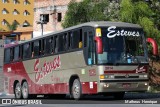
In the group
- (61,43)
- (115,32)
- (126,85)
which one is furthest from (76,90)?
(115,32)

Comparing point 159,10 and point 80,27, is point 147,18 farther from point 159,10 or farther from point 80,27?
point 80,27

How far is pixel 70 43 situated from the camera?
21625 millimetres

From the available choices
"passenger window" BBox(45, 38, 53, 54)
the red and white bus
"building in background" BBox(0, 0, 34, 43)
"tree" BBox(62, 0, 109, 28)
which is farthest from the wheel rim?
"building in background" BBox(0, 0, 34, 43)

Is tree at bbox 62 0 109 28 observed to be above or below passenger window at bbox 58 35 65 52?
above

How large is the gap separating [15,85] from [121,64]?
1003 centimetres

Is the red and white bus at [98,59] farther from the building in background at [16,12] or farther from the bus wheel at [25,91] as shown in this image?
the building in background at [16,12]

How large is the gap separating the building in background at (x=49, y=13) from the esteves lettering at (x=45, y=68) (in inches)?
1063

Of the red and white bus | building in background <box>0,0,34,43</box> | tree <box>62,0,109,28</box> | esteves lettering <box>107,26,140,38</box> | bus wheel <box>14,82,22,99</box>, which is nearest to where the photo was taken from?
the red and white bus

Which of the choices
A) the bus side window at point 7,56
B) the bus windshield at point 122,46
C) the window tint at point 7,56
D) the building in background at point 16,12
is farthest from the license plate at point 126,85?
the building in background at point 16,12

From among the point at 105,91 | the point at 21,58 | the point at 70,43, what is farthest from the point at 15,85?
Answer: the point at 105,91

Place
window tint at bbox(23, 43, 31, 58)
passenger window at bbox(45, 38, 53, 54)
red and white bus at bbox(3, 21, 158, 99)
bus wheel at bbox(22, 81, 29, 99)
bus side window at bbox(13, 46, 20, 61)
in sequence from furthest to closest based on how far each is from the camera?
bus side window at bbox(13, 46, 20, 61), bus wheel at bbox(22, 81, 29, 99), window tint at bbox(23, 43, 31, 58), passenger window at bbox(45, 38, 53, 54), red and white bus at bbox(3, 21, 158, 99)

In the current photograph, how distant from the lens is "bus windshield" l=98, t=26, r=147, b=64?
770 inches

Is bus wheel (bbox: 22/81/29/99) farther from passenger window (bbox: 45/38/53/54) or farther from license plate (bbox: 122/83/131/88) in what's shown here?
license plate (bbox: 122/83/131/88)

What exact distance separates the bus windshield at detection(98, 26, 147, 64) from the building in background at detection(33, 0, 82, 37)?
1262 inches
